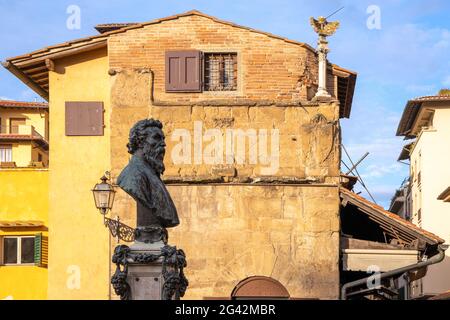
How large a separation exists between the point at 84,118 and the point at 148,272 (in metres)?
15.0

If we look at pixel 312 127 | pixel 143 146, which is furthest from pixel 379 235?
pixel 143 146

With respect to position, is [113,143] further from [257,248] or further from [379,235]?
[379,235]

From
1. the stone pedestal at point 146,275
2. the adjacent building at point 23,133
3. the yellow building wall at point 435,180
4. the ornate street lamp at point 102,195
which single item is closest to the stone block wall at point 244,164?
the ornate street lamp at point 102,195

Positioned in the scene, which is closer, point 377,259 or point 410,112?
point 377,259

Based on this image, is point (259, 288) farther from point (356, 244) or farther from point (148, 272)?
point (148, 272)

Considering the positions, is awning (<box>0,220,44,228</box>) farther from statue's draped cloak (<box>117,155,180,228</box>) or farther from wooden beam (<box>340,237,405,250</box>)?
statue's draped cloak (<box>117,155,180,228</box>)

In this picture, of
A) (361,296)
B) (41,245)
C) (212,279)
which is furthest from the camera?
(41,245)

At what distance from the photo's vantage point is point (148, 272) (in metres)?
14.6

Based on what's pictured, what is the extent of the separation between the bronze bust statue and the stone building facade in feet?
36.9

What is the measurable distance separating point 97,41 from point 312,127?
19.3ft

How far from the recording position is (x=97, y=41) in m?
28.4

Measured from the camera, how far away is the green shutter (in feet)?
99.9

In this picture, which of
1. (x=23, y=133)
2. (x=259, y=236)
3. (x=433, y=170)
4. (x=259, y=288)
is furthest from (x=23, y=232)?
(x=23, y=133)

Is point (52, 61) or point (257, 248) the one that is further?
point (52, 61)
